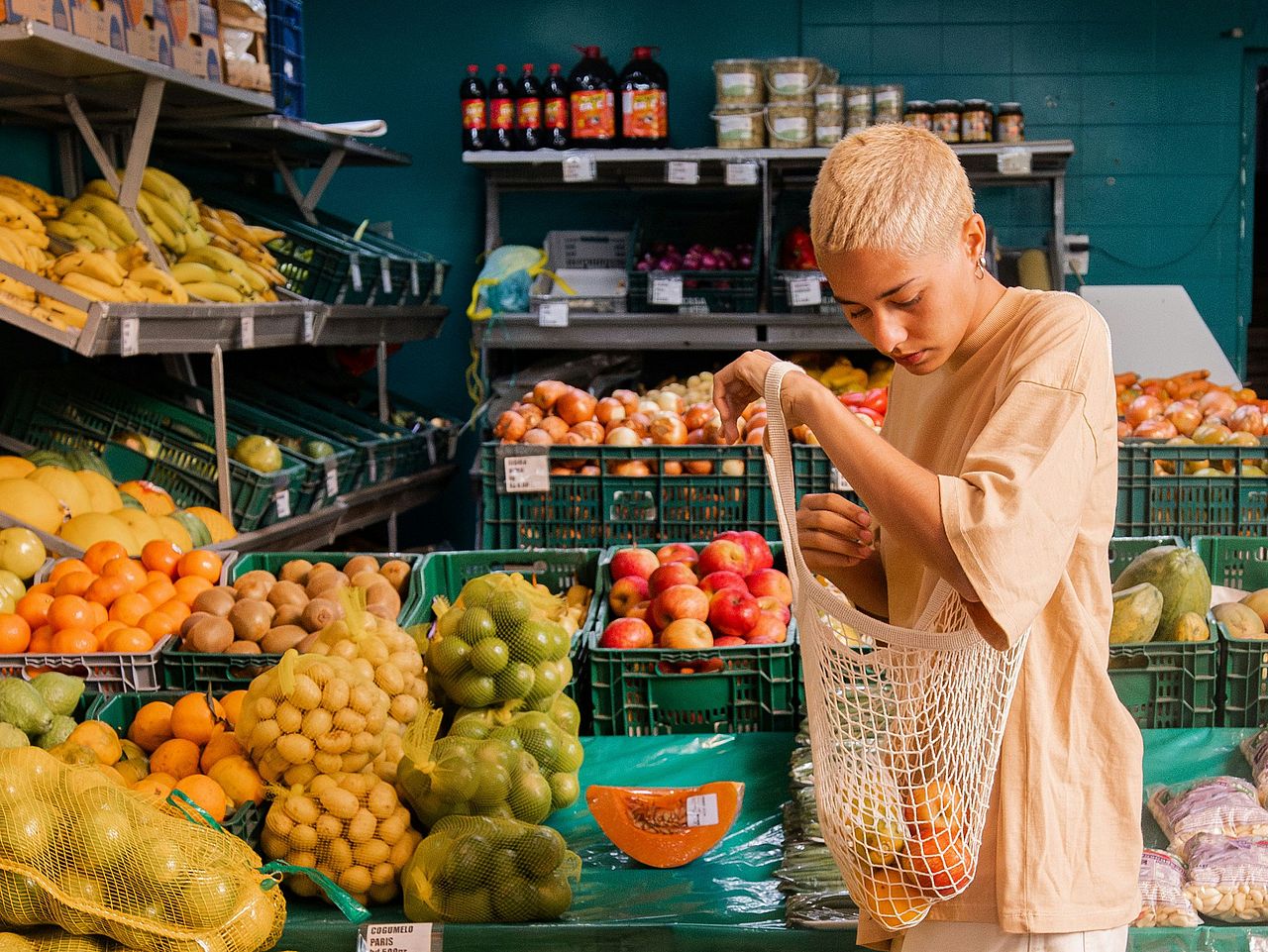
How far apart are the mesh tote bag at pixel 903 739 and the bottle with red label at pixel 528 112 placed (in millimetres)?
4662

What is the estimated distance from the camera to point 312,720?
202 cm

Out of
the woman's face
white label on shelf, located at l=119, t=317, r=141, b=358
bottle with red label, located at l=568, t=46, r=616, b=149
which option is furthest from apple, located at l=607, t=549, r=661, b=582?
bottle with red label, located at l=568, t=46, r=616, b=149

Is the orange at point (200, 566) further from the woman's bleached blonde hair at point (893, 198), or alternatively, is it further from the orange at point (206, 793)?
the woman's bleached blonde hair at point (893, 198)

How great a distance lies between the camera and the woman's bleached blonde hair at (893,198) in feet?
3.80

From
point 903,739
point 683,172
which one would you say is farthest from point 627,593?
point 683,172

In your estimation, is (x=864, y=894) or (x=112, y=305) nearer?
(x=864, y=894)

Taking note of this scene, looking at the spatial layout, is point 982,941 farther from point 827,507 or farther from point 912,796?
point 827,507

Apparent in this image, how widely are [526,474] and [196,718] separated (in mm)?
1523

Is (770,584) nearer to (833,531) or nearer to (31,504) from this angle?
(833,531)

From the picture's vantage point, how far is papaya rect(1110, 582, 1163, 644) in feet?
8.77

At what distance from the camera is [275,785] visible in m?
2.06

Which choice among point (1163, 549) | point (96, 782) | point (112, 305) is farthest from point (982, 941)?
point (112, 305)

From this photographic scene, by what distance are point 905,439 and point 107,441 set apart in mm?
3467

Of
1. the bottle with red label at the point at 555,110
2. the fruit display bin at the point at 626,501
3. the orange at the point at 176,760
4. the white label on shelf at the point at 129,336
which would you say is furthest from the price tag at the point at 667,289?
the orange at the point at 176,760
